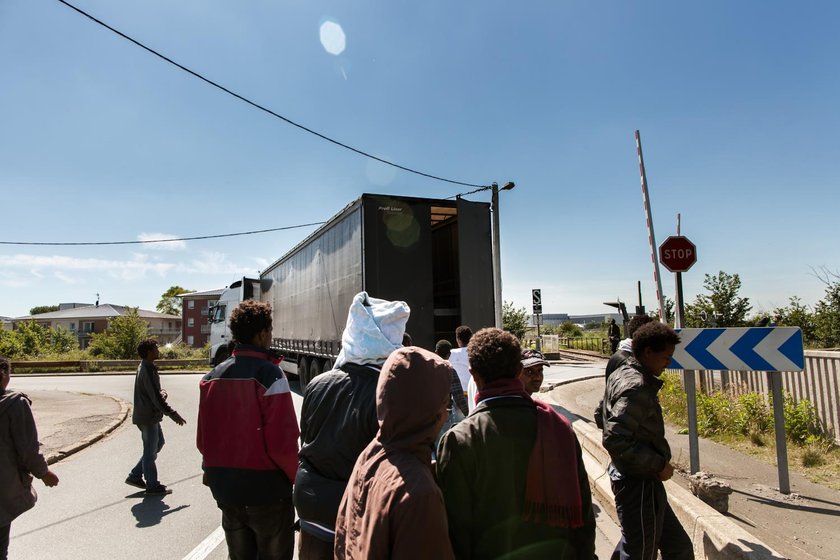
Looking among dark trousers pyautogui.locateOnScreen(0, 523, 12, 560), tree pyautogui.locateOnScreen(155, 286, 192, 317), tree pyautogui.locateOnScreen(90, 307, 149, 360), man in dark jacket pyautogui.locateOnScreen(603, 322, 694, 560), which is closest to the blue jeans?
dark trousers pyautogui.locateOnScreen(0, 523, 12, 560)

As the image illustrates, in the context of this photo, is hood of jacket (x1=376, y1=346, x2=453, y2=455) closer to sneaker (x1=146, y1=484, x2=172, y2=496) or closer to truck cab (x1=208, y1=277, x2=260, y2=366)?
sneaker (x1=146, y1=484, x2=172, y2=496)

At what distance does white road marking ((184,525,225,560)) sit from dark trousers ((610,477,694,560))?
334 cm

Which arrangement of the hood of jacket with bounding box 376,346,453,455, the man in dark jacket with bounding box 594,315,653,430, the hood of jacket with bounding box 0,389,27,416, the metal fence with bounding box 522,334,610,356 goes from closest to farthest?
the hood of jacket with bounding box 376,346,453,455 < the hood of jacket with bounding box 0,389,27,416 < the man in dark jacket with bounding box 594,315,653,430 < the metal fence with bounding box 522,334,610,356

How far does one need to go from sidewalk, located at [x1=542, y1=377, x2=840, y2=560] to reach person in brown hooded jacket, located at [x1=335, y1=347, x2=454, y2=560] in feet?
9.09

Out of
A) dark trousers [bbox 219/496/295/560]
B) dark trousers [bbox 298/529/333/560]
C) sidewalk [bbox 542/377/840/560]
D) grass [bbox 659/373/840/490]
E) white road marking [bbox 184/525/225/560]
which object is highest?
dark trousers [bbox 298/529/333/560]

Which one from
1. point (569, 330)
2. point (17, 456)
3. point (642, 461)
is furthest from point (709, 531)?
point (569, 330)

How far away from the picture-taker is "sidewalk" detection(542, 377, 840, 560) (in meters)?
3.57

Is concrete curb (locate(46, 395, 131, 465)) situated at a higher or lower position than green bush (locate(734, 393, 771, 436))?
lower

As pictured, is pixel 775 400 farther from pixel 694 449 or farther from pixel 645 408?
pixel 645 408

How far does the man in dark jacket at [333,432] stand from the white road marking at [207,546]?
7.93 feet

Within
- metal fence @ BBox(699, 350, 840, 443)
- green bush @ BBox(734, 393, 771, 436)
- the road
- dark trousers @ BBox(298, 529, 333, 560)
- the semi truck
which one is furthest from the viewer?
the semi truck

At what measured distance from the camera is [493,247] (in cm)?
1019

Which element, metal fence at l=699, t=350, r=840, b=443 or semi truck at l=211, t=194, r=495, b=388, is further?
semi truck at l=211, t=194, r=495, b=388

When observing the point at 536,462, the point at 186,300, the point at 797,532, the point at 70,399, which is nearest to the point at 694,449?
the point at 797,532
